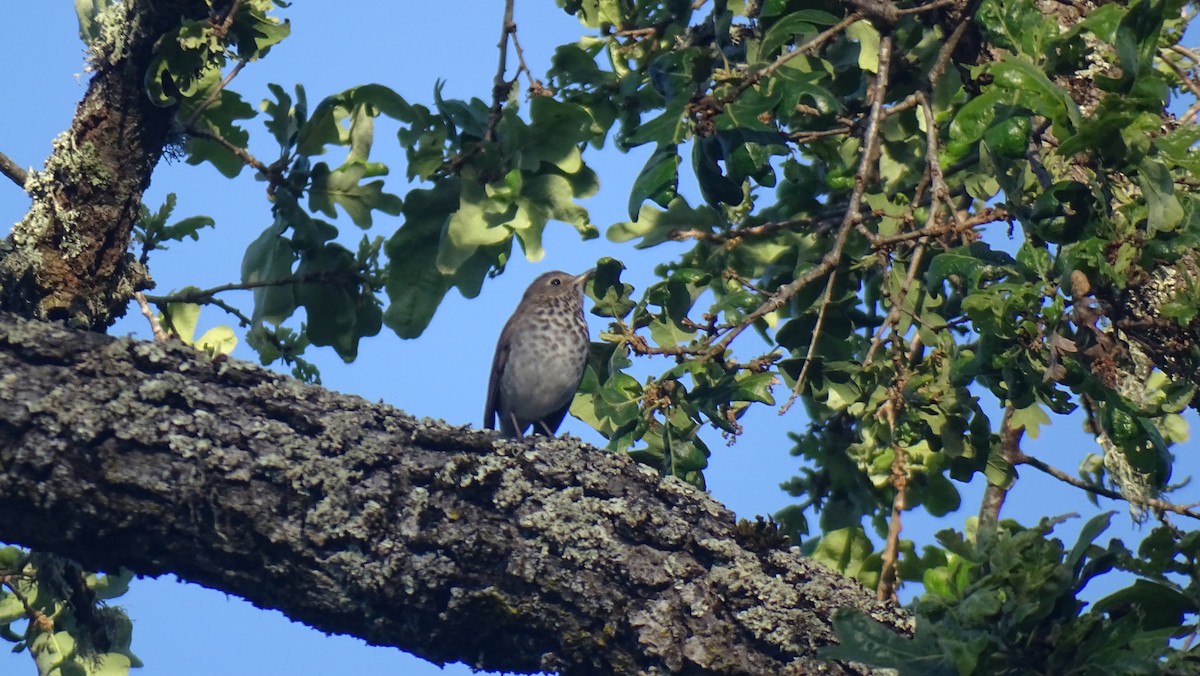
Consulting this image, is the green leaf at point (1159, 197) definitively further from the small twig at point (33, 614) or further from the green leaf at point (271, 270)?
the small twig at point (33, 614)

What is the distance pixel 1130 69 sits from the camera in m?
2.52

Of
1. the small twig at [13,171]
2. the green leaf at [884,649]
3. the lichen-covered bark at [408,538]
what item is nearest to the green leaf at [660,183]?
the lichen-covered bark at [408,538]

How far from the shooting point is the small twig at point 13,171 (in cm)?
401

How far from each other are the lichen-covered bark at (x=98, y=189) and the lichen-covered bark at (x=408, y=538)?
2.27ft

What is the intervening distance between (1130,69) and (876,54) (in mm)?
1667

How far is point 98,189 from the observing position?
3.94m

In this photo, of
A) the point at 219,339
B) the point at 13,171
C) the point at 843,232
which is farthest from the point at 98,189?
the point at 843,232

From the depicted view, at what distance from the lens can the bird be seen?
694cm

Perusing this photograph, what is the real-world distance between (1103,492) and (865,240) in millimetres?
1211

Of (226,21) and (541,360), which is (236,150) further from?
(541,360)

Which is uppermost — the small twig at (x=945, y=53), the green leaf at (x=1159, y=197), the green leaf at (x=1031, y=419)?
the small twig at (x=945, y=53)

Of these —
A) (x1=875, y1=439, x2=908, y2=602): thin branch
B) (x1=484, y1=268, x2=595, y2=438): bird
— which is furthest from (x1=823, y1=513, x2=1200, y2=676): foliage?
(x1=484, y1=268, x2=595, y2=438): bird

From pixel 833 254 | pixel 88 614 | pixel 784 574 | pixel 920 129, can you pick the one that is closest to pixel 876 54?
pixel 920 129

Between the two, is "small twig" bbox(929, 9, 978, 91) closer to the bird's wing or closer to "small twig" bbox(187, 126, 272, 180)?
"small twig" bbox(187, 126, 272, 180)
